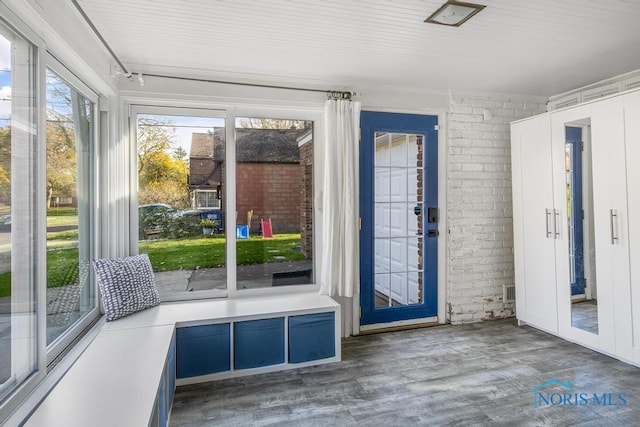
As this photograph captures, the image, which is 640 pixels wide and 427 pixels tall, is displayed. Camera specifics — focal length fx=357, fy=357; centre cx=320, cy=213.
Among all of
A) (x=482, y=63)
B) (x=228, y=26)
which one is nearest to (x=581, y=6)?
(x=482, y=63)

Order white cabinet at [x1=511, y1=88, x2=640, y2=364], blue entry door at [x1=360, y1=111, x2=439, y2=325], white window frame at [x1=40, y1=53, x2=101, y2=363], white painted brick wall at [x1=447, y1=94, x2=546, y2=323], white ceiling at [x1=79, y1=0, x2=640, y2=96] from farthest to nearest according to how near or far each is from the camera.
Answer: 1. white painted brick wall at [x1=447, y1=94, x2=546, y2=323]
2. blue entry door at [x1=360, y1=111, x2=439, y2=325]
3. white cabinet at [x1=511, y1=88, x2=640, y2=364]
4. white ceiling at [x1=79, y1=0, x2=640, y2=96]
5. white window frame at [x1=40, y1=53, x2=101, y2=363]

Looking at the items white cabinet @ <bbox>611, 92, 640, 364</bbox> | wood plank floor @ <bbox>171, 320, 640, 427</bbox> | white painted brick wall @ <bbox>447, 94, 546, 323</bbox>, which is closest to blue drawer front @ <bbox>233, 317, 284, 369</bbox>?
wood plank floor @ <bbox>171, 320, 640, 427</bbox>

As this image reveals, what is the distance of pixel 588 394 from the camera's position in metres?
2.25

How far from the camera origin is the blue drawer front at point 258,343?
254 cm

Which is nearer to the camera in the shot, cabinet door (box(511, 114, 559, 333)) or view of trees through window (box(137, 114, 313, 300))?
view of trees through window (box(137, 114, 313, 300))

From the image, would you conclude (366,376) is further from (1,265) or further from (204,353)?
(1,265)

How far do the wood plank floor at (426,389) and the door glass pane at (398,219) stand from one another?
0.54m

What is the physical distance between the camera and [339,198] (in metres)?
3.10

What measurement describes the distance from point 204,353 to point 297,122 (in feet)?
6.73

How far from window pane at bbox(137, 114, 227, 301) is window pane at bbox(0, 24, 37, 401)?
1315 mm

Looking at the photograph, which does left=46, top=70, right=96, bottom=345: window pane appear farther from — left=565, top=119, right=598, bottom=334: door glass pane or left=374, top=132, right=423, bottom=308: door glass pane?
left=565, top=119, right=598, bottom=334: door glass pane

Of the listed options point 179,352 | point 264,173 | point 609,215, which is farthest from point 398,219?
point 179,352

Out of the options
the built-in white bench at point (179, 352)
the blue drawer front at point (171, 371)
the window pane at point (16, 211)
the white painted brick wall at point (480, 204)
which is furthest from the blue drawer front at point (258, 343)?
the white painted brick wall at point (480, 204)

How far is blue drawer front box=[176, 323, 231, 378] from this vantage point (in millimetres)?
2426
